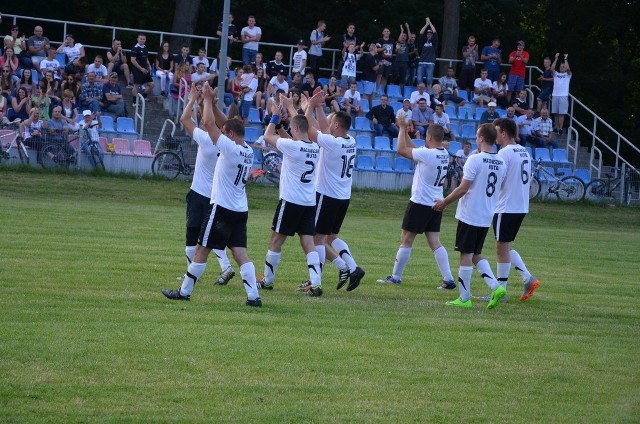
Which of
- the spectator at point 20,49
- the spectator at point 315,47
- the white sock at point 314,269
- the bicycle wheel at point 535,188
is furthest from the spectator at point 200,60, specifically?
the white sock at point 314,269

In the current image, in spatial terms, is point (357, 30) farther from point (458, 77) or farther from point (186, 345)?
point (186, 345)

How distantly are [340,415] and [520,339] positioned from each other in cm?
361

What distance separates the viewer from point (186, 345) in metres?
9.25

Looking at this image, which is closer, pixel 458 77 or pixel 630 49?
pixel 458 77

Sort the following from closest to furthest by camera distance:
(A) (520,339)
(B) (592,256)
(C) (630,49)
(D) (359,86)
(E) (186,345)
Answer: (E) (186,345) < (A) (520,339) < (B) (592,256) < (D) (359,86) < (C) (630,49)

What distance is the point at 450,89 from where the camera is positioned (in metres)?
34.2

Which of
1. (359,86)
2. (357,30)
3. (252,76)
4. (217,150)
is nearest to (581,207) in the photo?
(359,86)

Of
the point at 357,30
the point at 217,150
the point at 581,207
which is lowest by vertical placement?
the point at 581,207

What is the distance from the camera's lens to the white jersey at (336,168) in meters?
13.3

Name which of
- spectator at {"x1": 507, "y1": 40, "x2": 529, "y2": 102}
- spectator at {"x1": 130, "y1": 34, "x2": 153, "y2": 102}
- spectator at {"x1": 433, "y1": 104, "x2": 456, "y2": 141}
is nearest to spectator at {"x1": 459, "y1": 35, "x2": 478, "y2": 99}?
spectator at {"x1": 507, "y1": 40, "x2": 529, "y2": 102}

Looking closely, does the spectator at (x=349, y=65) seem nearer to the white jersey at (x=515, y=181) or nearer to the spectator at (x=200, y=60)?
the spectator at (x=200, y=60)

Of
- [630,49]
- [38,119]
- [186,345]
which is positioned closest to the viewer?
[186,345]

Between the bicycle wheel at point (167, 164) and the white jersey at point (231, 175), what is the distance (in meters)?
16.5

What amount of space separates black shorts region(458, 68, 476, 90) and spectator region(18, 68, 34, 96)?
1442 cm
